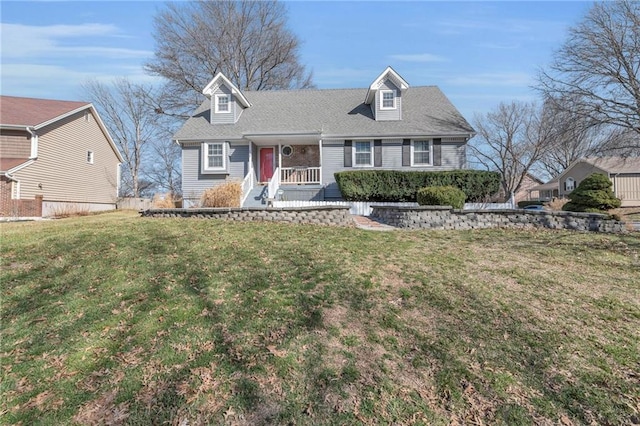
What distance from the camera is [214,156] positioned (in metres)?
15.7

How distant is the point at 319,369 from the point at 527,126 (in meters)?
29.1

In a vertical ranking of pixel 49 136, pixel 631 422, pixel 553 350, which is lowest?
pixel 631 422

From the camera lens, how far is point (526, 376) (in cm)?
292

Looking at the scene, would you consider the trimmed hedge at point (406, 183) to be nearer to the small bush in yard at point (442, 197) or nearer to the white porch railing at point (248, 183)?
the small bush in yard at point (442, 197)

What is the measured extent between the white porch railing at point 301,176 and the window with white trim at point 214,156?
294cm

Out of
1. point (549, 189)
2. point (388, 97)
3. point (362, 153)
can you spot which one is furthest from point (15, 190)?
point (549, 189)

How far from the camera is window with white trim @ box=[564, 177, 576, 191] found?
→ 97.5 feet

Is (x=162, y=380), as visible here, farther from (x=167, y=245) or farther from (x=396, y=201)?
(x=396, y=201)

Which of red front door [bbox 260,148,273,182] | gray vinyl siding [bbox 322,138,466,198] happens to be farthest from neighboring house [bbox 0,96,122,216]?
gray vinyl siding [bbox 322,138,466,198]

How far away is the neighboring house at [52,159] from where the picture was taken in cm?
1526

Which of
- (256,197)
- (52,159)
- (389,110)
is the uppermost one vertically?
(389,110)

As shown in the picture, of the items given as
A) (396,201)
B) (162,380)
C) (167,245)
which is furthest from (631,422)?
(396,201)

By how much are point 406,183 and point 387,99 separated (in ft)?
15.7

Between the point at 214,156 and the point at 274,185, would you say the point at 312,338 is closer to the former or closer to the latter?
the point at 274,185
